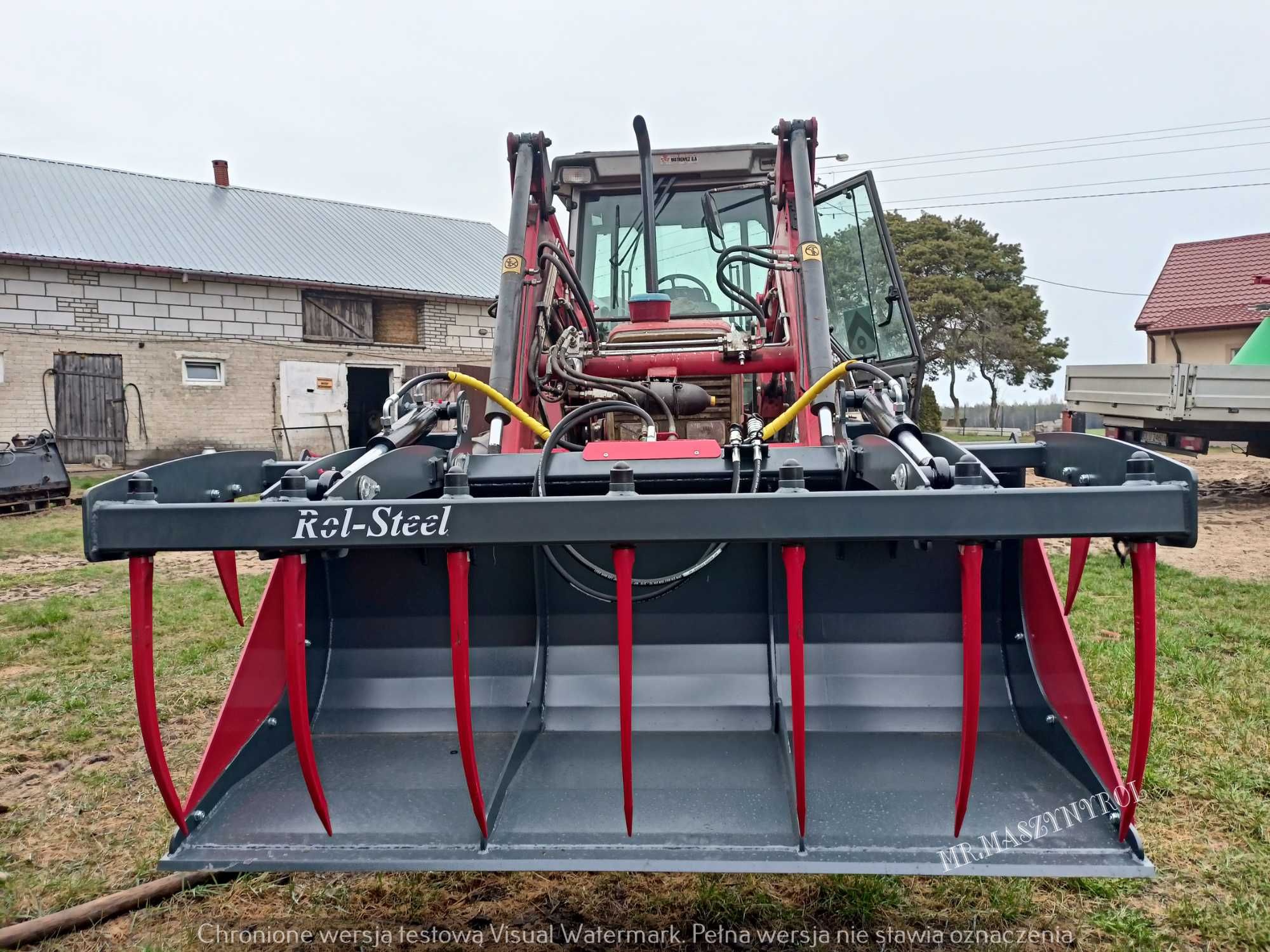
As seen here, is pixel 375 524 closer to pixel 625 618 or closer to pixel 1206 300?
pixel 625 618

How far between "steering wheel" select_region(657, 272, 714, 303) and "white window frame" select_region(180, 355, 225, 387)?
49.1ft

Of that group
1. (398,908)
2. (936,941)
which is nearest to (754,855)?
(936,941)

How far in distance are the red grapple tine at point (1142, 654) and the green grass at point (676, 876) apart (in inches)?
27.6

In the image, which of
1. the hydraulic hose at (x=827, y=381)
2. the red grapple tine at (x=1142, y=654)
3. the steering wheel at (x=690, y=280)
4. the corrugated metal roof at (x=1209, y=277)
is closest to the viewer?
the red grapple tine at (x=1142, y=654)

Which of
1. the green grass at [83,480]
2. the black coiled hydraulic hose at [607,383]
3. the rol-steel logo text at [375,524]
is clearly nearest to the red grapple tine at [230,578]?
the rol-steel logo text at [375,524]

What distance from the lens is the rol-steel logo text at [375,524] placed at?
1.73 meters

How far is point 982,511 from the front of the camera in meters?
1.64

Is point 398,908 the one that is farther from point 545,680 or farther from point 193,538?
point 193,538

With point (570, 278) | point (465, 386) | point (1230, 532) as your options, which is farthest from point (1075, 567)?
point (1230, 532)

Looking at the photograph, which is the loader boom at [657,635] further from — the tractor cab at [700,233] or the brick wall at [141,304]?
the brick wall at [141,304]

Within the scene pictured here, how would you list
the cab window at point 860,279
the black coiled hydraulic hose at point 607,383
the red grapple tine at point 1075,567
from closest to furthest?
the red grapple tine at point 1075,567, the black coiled hydraulic hose at point 607,383, the cab window at point 860,279

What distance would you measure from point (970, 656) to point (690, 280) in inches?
129

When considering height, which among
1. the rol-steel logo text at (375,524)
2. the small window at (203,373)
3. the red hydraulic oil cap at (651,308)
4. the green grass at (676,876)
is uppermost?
the small window at (203,373)

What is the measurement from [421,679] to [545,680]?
1.21 feet
